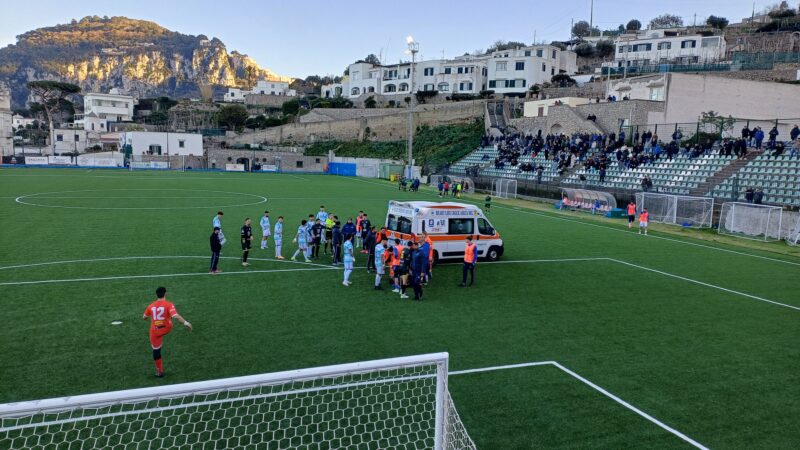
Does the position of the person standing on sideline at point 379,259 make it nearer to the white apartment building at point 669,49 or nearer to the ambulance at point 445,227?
the ambulance at point 445,227

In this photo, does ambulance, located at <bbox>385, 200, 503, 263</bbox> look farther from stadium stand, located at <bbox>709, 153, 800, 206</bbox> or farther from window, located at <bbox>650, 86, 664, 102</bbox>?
window, located at <bbox>650, 86, 664, 102</bbox>

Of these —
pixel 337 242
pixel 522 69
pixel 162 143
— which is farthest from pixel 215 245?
pixel 522 69

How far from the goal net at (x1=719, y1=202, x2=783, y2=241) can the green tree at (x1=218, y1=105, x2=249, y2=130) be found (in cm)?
10845

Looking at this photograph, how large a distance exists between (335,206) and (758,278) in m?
24.0

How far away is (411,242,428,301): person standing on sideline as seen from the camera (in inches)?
547

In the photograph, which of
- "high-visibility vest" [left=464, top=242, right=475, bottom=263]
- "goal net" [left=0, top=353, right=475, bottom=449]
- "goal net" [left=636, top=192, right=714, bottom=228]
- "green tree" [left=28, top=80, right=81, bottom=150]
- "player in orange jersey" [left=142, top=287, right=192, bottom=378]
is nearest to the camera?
"goal net" [left=0, top=353, right=475, bottom=449]

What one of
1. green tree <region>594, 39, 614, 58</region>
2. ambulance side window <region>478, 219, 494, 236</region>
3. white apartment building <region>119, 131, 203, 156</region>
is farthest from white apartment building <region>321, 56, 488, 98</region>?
ambulance side window <region>478, 219, 494, 236</region>

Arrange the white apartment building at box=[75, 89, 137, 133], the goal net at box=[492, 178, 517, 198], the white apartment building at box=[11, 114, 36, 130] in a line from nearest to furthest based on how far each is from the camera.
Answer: the goal net at box=[492, 178, 517, 198]
the white apartment building at box=[75, 89, 137, 133]
the white apartment building at box=[11, 114, 36, 130]

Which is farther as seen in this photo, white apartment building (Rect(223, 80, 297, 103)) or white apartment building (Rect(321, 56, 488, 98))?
white apartment building (Rect(223, 80, 297, 103))

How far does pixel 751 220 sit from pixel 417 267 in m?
23.0

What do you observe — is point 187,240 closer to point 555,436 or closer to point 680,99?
point 555,436

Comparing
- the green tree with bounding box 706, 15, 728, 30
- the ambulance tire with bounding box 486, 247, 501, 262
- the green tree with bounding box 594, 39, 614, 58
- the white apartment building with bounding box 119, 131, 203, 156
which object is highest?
the green tree with bounding box 706, 15, 728, 30

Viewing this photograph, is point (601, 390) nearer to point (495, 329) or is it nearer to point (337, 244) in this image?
point (495, 329)

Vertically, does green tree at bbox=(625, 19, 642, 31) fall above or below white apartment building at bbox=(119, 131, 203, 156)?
above
